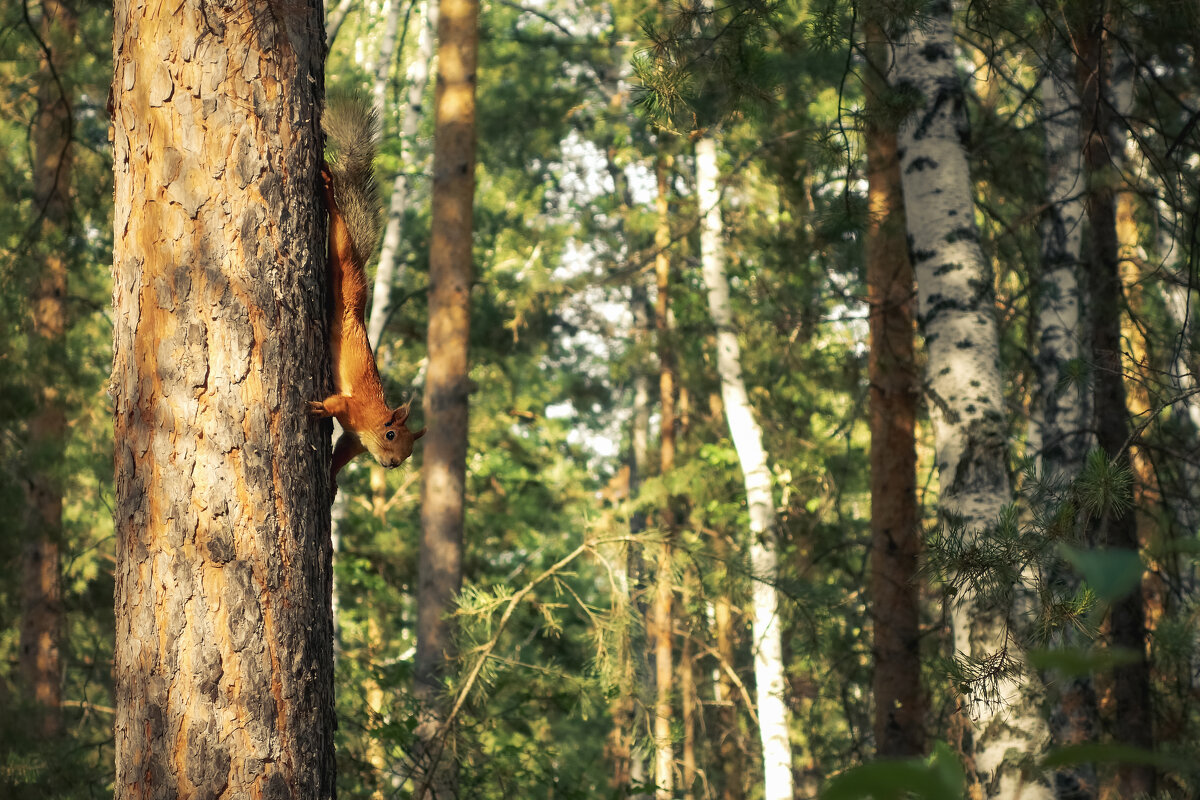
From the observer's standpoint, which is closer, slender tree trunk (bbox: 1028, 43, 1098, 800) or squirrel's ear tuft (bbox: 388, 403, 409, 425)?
squirrel's ear tuft (bbox: 388, 403, 409, 425)

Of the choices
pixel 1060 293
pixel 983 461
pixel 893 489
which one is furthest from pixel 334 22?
pixel 983 461

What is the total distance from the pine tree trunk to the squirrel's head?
0.37m

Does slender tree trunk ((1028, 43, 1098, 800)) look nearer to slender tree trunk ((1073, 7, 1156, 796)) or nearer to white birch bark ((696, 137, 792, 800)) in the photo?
slender tree trunk ((1073, 7, 1156, 796))

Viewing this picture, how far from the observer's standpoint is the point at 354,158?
250cm

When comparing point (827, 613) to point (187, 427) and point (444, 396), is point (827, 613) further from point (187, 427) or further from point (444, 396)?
point (187, 427)

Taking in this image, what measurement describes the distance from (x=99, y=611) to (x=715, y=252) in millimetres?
8389

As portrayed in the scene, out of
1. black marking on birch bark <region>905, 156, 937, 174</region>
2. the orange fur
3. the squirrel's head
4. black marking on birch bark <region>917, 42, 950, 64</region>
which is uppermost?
black marking on birch bark <region>917, 42, 950, 64</region>

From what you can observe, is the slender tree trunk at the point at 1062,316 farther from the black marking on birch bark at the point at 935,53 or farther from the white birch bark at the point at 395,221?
the white birch bark at the point at 395,221

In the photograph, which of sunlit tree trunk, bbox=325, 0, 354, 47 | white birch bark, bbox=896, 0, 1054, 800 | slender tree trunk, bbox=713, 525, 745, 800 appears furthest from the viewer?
slender tree trunk, bbox=713, 525, 745, 800

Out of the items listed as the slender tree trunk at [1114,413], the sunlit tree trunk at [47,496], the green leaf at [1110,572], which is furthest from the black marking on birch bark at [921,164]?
the sunlit tree trunk at [47,496]

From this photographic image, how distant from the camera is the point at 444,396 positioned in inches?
284

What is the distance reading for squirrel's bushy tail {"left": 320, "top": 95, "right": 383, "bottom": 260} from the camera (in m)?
2.48

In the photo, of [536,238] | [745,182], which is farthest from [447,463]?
[536,238]

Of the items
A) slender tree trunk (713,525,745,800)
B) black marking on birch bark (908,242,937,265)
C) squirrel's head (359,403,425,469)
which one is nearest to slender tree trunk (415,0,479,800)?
black marking on birch bark (908,242,937,265)
